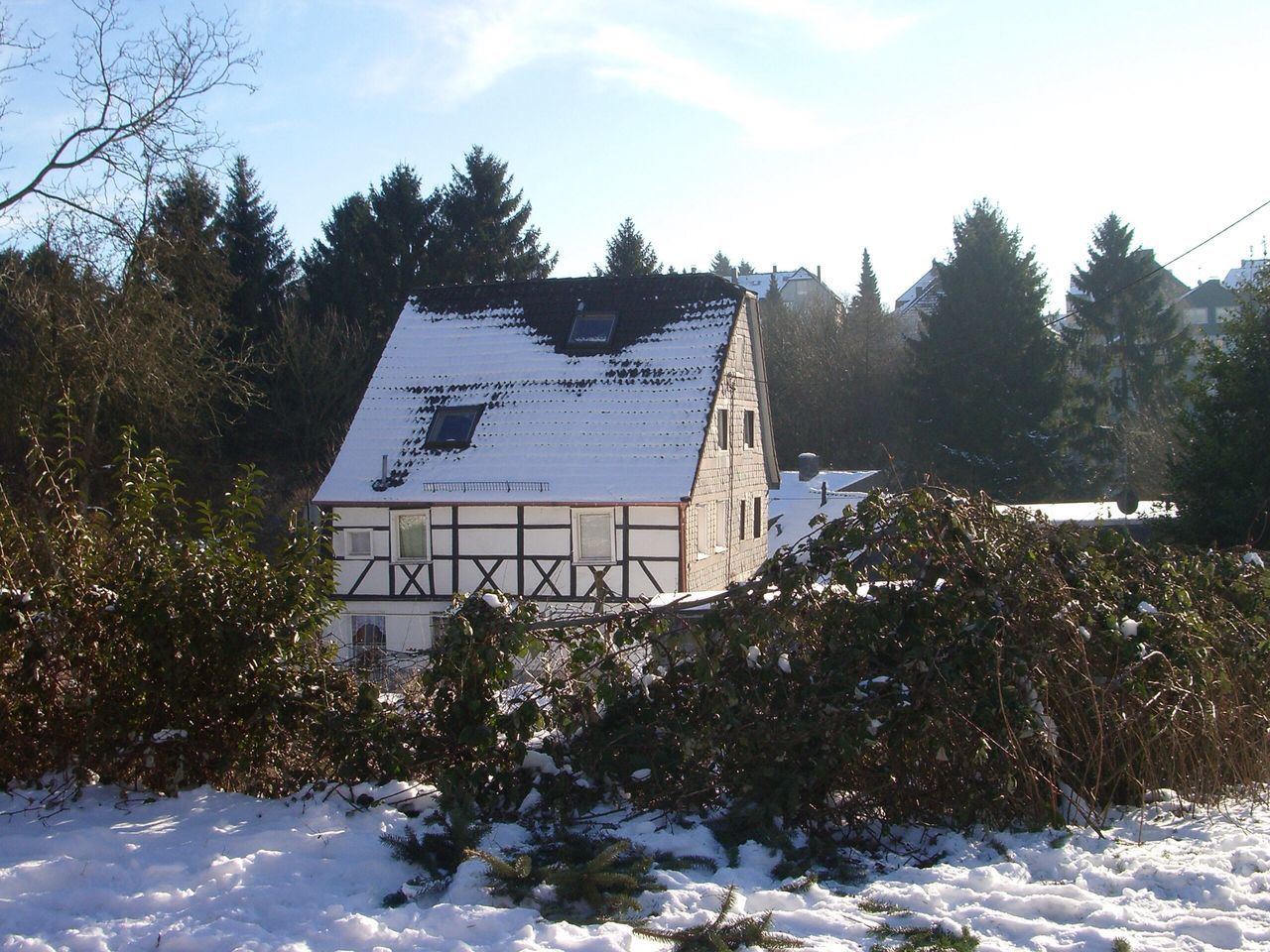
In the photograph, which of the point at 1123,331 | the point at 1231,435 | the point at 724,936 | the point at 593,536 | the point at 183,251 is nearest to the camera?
the point at 724,936

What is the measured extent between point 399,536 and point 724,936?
16.2 m

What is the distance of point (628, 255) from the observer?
135 feet

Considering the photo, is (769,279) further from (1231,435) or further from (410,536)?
(1231,435)

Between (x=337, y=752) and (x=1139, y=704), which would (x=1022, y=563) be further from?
(x=337, y=752)

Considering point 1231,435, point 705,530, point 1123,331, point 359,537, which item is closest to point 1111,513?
point 1231,435

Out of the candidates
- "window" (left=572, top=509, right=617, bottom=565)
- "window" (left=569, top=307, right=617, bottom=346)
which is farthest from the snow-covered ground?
"window" (left=569, top=307, right=617, bottom=346)

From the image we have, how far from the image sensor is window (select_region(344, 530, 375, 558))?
762 inches

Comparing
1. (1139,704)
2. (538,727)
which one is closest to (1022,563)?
(1139,704)

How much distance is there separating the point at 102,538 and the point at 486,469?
13416 millimetres

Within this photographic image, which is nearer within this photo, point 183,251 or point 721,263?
point 183,251

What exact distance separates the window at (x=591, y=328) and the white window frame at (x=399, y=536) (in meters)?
4.22

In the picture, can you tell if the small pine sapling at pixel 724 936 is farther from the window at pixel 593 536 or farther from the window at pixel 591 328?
the window at pixel 591 328

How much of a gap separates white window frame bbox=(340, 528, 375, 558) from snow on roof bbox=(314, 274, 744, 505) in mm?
772

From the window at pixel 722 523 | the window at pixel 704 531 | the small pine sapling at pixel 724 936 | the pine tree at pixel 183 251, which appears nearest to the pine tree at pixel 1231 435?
the window at pixel 704 531
